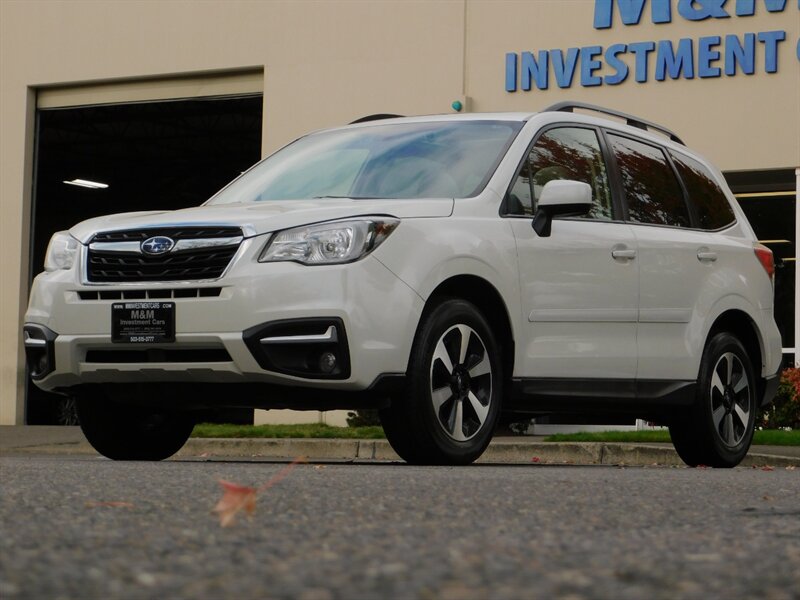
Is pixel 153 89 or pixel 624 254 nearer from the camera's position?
pixel 624 254

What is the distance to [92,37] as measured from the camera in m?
21.2

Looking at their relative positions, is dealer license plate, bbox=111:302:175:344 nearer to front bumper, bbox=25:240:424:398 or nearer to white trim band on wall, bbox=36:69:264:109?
front bumper, bbox=25:240:424:398

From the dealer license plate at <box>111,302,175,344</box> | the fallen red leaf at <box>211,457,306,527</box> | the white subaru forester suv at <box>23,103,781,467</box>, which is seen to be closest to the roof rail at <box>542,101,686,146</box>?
the white subaru forester suv at <box>23,103,781,467</box>

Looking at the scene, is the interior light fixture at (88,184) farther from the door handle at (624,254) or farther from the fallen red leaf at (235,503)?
the fallen red leaf at (235,503)

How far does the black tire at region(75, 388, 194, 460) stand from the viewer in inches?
311

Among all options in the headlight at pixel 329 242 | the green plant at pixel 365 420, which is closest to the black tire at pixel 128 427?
the headlight at pixel 329 242

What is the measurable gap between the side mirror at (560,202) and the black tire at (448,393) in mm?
632

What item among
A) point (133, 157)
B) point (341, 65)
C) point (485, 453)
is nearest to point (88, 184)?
point (133, 157)

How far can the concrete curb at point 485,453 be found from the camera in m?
11.3

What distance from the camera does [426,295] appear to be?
6.90m

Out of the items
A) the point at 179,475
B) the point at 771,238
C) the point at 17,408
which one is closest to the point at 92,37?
the point at 17,408

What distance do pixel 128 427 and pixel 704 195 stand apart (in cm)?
376

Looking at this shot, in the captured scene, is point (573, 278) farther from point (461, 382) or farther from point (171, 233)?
point (171, 233)

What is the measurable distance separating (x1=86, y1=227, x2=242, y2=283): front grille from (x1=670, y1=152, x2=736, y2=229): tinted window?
334cm
